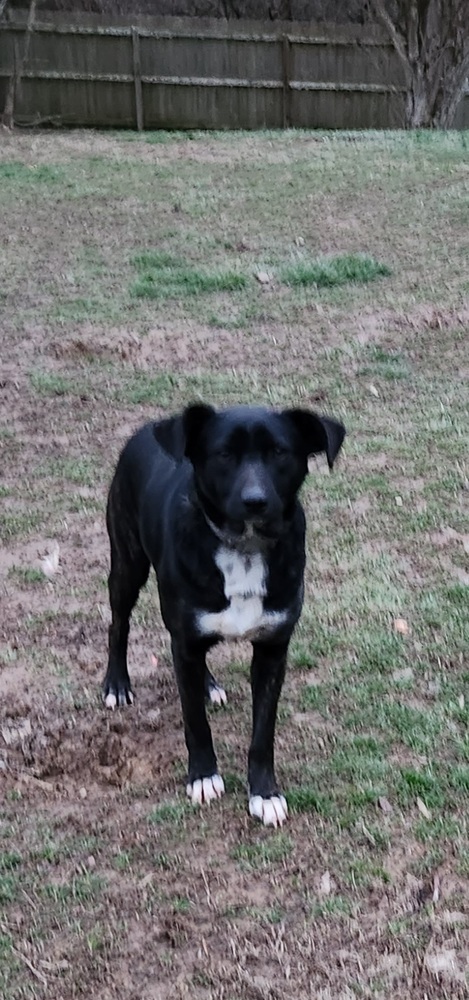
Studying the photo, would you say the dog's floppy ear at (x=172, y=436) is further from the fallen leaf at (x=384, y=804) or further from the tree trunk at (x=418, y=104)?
the tree trunk at (x=418, y=104)

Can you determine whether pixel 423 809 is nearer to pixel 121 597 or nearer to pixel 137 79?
pixel 121 597

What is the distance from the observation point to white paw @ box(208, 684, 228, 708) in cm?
407

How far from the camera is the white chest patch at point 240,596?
3.13 meters

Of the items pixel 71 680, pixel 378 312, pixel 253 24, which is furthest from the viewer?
pixel 253 24

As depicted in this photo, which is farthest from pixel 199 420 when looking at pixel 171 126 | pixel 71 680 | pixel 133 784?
pixel 171 126

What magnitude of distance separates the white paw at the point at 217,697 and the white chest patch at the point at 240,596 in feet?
3.10

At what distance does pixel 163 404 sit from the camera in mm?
7211

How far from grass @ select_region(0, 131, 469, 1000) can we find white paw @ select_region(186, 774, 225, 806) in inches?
1.5

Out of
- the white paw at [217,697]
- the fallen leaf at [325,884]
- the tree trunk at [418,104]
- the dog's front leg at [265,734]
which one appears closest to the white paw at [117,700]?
the white paw at [217,697]

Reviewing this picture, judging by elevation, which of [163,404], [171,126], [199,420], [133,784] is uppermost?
[199,420]

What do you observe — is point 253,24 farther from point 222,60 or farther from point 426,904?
point 426,904

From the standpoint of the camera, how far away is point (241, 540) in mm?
3078

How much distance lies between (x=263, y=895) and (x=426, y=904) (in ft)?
1.52

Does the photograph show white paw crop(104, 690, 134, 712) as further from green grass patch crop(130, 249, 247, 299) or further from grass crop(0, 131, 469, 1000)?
green grass patch crop(130, 249, 247, 299)
